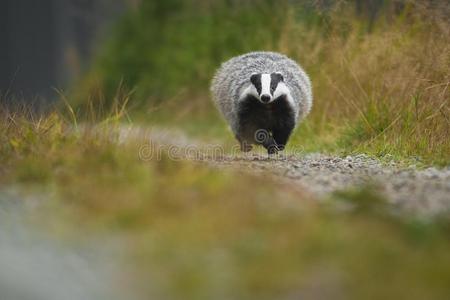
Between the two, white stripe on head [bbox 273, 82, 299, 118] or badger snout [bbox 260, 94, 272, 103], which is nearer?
badger snout [bbox 260, 94, 272, 103]

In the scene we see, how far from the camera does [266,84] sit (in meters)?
6.48

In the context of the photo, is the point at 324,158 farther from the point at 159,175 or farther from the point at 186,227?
the point at 186,227

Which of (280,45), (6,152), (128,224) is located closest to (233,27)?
(280,45)

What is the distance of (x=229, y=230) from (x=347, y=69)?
176 inches

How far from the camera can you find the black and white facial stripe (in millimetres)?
6398

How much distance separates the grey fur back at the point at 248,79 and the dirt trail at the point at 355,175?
821mm

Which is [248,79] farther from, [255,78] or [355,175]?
[355,175]

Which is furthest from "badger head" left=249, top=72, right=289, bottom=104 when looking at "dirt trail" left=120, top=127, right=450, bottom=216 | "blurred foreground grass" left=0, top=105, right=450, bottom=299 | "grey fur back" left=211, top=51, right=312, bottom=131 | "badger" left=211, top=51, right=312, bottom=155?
"blurred foreground grass" left=0, top=105, right=450, bottom=299

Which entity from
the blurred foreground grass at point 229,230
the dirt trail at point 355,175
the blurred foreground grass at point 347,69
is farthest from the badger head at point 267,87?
the blurred foreground grass at point 229,230

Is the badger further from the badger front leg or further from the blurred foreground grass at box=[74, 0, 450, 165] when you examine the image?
the blurred foreground grass at box=[74, 0, 450, 165]

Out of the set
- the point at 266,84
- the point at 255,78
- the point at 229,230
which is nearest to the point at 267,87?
the point at 266,84

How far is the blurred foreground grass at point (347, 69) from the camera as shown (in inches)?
257

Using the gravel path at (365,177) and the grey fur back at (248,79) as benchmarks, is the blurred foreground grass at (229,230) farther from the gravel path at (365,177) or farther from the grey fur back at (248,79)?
the grey fur back at (248,79)

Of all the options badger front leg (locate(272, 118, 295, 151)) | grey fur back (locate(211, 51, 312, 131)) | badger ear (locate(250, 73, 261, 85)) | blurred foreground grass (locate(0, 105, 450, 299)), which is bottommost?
badger front leg (locate(272, 118, 295, 151))
